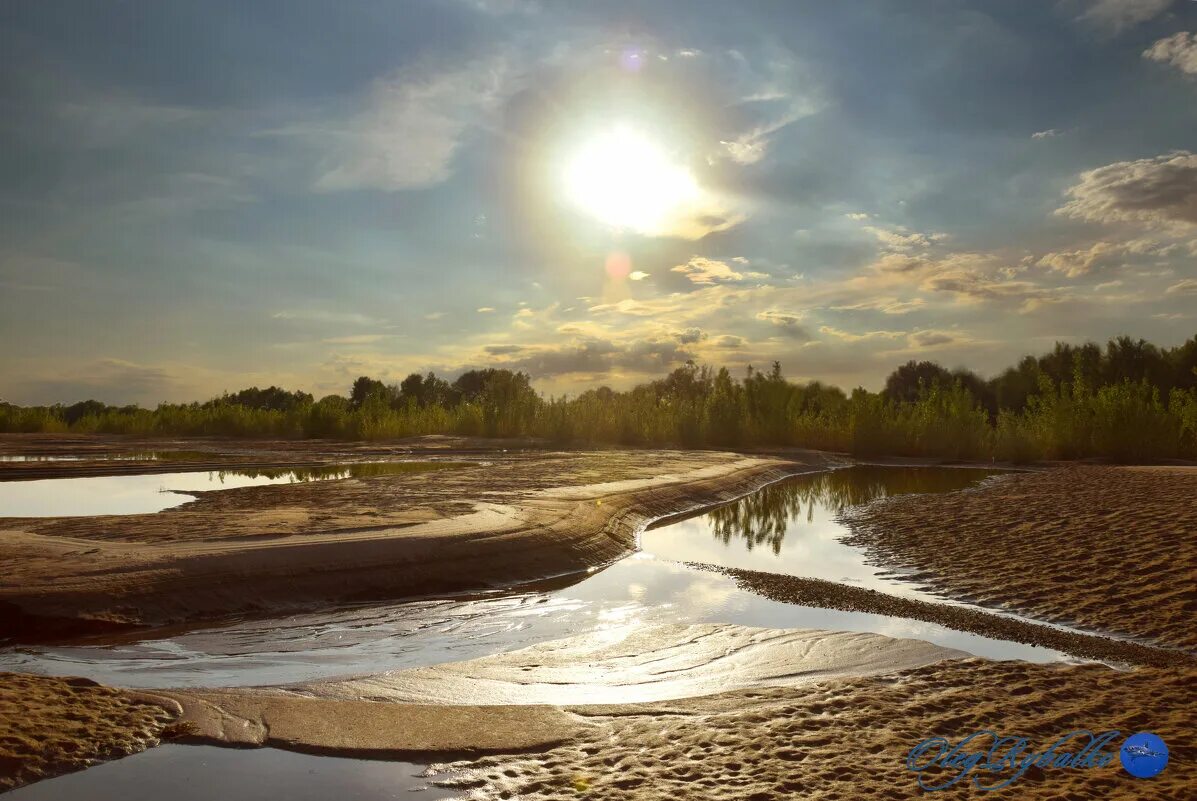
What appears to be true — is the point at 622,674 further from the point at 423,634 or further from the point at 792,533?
the point at 792,533

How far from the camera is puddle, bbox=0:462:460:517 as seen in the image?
9.41 metres

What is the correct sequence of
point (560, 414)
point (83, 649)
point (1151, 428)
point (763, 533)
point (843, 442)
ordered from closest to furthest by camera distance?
point (83, 649) → point (763, 533) → point (1151, 428) → point (843, 442) → point (560, 414)

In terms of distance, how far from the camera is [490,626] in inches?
210

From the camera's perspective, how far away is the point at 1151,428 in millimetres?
18578

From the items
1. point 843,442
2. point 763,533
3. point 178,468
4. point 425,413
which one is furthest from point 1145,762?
point 425,413

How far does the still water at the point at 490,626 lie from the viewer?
4.30 metres

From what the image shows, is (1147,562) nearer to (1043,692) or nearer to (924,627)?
(924,627)

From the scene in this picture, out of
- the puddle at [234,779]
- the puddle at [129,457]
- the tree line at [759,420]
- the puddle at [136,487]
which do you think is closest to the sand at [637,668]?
the puddle at [234,779]

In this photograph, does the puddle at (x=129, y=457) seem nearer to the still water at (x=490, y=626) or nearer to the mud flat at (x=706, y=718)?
the still water at (x=490, y=626)

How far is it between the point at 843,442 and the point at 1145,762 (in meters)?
21.5

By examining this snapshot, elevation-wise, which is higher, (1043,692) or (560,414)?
(560,414)

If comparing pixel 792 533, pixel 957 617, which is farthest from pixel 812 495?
pixel 957 617

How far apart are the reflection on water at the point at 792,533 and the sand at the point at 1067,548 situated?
0.38 m

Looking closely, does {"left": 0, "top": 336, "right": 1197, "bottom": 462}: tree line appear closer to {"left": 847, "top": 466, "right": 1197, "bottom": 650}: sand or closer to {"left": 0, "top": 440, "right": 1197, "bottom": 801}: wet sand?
{"left": 847, "top": 466, "right": 1197, "bottom": 650}: sand
